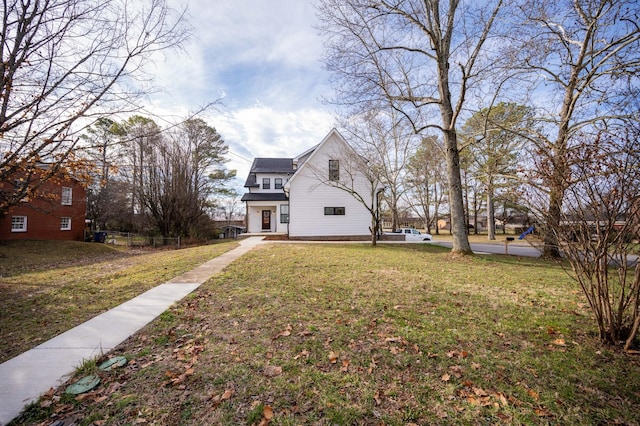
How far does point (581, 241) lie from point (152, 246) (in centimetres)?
2320

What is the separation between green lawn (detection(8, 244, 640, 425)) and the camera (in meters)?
2.25

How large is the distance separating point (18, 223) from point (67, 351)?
2477cm

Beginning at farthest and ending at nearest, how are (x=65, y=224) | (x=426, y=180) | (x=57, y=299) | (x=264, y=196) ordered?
(x=426, y=180)
(x=264, y=196)
(x=65, y=224)
(x=57, y=299)

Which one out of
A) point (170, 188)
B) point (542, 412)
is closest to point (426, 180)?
point (170, 188)

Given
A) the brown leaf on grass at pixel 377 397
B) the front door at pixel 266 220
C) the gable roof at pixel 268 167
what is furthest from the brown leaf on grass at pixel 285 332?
the gable roof at pixel 268 167

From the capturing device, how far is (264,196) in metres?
26.0

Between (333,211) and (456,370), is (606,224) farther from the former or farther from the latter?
(333,211)

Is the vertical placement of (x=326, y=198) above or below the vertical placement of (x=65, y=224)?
above

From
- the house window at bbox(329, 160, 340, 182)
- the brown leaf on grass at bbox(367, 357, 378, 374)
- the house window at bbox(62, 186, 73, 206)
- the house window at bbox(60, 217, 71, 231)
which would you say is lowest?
the brown leaf on grass at bbox(367, 357, 378, 374)

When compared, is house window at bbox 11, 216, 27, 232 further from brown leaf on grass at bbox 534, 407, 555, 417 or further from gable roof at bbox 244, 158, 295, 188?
brown leaf on grass at bbox 534, 407, 555, 417

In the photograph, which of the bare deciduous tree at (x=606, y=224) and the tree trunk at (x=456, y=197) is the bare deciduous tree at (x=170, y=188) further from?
the bare deciduous tree at (x=606, y=224)

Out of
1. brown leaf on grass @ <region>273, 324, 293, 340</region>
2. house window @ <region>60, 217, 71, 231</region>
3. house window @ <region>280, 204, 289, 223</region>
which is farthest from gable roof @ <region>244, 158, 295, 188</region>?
brown leaf on grass @ <region>273, 324, 293, 340</region>

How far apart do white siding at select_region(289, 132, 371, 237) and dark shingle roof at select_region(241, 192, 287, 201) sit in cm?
657

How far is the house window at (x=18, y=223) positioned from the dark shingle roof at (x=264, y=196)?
1571 centimetres
